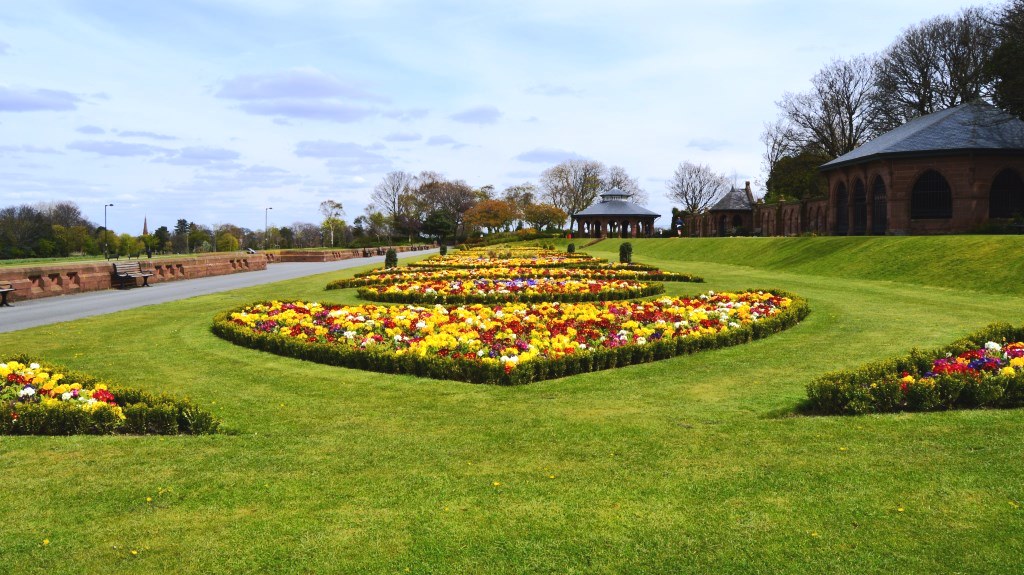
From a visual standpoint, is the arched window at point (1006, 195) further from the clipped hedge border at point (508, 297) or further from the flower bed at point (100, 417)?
the flower bed at point (100, 417)

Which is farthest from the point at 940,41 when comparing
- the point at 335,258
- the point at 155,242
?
the point at 155,242

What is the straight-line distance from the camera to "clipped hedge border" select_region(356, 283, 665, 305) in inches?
605

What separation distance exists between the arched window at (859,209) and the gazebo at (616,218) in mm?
31884

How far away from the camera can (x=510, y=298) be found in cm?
1559

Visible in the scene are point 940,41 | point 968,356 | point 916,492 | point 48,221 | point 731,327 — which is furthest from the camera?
point 48,221

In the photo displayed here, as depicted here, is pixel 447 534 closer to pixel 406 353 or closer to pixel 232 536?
pixel 232 536

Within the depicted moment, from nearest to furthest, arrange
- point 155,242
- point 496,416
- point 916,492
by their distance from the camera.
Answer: point 916,492
point 496,416
point 155,242

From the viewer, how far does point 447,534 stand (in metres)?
3.74

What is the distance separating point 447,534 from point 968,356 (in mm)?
6047

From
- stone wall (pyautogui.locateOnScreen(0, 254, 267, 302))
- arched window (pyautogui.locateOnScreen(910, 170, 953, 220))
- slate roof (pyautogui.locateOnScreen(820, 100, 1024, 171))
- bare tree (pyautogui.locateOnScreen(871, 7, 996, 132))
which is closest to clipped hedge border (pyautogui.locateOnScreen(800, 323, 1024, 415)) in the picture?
stone wall (pyautogui.locateOnScreen(0, 254, 267, 302))

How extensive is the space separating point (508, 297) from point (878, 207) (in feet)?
93.1

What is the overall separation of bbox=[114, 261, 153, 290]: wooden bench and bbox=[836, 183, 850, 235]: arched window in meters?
35.1

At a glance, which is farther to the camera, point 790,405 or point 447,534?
point 790,405

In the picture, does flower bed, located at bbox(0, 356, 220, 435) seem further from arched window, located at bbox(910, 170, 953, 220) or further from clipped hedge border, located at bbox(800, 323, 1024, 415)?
arched window, located at bbox(910, 170, 953, 220)
